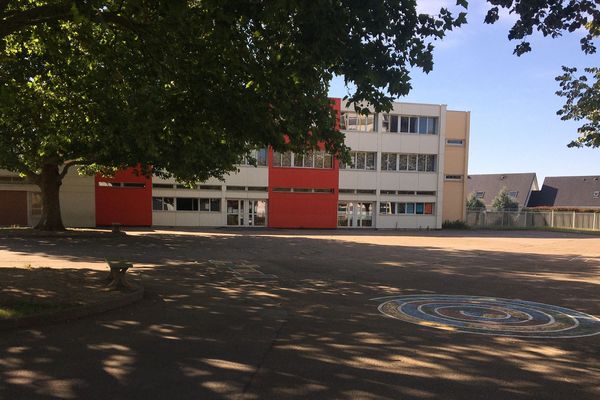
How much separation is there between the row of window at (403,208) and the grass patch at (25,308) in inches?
1379

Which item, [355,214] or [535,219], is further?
[535,219]

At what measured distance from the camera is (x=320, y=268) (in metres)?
14.9

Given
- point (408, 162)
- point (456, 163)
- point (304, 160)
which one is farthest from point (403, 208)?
point (304, 160)

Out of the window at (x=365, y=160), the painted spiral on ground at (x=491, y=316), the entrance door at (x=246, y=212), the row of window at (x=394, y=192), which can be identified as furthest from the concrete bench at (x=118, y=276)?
the window at (x=365, y=160)

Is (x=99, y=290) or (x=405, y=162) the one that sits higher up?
(x=405, y=162)

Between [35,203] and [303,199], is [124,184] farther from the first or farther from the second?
[303,199]

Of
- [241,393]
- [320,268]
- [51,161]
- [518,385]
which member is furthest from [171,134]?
[51,161]

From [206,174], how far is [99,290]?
15.6m

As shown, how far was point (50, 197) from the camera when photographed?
2370cm

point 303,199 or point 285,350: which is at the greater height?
point 303,199

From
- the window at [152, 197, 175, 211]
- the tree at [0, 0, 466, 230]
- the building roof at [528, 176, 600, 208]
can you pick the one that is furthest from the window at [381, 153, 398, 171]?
the building roof at [528, 176, 600, 208]

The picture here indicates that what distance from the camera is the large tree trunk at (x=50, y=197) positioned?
76.8 feet

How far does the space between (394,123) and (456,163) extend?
28.1ft

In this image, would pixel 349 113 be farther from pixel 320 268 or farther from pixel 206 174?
pixel 320 268
